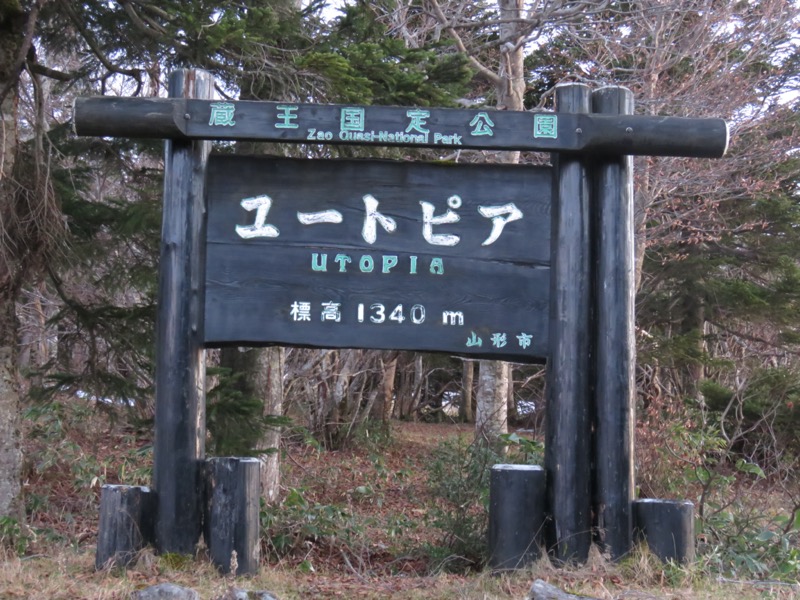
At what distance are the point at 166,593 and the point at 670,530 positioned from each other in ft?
9.51

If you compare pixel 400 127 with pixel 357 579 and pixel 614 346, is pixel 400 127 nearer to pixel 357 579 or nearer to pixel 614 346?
pixel 614 346

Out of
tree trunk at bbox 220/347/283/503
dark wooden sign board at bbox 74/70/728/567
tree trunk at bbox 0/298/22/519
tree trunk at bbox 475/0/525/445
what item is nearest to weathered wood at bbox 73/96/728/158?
dark wooden sign board at bbox 74/70/728/567

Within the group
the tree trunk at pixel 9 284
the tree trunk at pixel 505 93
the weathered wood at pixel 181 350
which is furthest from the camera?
the tree trunk at pixel 505 93

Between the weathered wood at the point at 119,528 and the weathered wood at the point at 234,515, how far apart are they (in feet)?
1.44

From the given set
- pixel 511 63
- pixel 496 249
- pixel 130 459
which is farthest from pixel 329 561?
pixel 511 63

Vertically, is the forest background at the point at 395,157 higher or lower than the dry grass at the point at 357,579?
higher

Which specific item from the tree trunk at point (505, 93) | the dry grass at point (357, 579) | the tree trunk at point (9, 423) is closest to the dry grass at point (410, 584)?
the dry grass at point (357, 579)

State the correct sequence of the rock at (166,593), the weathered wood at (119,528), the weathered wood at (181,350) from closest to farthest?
the rock at (166,593)
the weathered wood at (119,528)
the weathered wood at (181,350)

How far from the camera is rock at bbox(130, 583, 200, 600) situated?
421 cm

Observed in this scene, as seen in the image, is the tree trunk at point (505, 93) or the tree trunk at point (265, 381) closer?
the tree trunk at point (265, 381)

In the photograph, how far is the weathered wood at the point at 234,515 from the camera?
4.89 m

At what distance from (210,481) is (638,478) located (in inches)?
178

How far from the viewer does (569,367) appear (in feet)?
16.5

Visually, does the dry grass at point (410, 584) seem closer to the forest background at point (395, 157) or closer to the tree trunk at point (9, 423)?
the forest background at point (395, 157)
